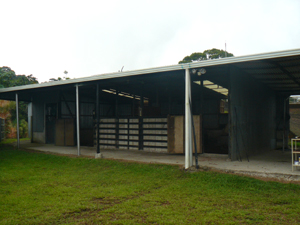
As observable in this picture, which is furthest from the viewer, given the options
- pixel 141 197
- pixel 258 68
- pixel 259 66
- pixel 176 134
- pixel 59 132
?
pixel 59 132

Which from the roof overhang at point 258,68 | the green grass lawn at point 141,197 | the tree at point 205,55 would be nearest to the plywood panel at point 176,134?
the green grass lawn at point 141,197

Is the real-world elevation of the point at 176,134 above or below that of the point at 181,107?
below

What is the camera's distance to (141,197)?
510 centimetres

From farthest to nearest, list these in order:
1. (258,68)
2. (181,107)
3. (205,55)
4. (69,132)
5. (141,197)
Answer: (205,55)
(181,107)
(69,132)
(258,68)
(141,197)

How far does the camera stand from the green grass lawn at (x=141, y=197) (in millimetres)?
4051

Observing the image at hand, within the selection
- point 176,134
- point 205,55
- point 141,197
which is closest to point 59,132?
point 176,134

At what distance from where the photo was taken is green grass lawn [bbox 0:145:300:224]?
405cm

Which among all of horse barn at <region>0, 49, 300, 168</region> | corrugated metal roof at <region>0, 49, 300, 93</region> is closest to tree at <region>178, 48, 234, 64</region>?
horse barn at <region>0, 49, 300, 168</region>

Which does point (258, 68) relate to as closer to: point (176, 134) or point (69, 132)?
point (176, 134)

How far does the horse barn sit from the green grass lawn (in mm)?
1563

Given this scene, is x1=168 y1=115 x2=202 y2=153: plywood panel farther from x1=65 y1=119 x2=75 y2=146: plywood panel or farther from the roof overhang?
x1=65 y1=119 x2=75 y2=146: plywood panel

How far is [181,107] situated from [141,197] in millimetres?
11189

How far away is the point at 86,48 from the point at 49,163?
53.3 feet

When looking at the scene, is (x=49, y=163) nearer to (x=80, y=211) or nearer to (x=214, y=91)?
(x=80, y=211)
